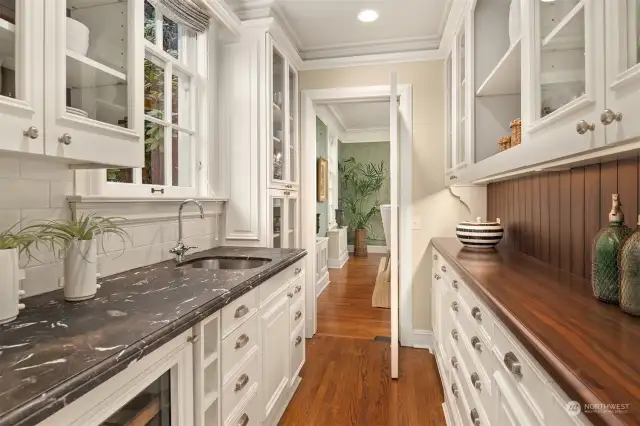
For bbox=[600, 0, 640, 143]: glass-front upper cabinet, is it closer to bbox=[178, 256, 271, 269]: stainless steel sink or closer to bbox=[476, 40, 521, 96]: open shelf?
bbox=[476, 40, 521, 96]: open shelf

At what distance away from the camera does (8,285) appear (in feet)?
3.29

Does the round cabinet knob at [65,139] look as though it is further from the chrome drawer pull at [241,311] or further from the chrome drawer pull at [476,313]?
the chrome drawer pull at [476,313]

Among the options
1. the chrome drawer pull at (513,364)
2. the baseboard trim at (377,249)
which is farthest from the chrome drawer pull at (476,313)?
the baseboard trim at (377,249)

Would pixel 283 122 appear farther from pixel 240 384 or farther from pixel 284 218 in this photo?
pixel 240 384

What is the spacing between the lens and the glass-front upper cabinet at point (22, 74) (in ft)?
2.99

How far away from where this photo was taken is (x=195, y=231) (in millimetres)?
2355

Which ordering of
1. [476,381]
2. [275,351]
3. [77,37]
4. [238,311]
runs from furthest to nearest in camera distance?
[275,351]
[238,311]
[476,381]
[77,37]

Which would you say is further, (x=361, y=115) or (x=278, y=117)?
(x=361, y=115)

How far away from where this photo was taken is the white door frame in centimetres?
317

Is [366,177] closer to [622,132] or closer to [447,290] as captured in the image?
[447,290]

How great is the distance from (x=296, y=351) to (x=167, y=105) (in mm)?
1809

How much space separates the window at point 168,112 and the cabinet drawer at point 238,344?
897 millimetres

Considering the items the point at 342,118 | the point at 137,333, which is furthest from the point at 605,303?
the point at 342,118

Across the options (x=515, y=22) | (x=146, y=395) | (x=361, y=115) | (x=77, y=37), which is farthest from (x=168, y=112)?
(x=361, y=115)
